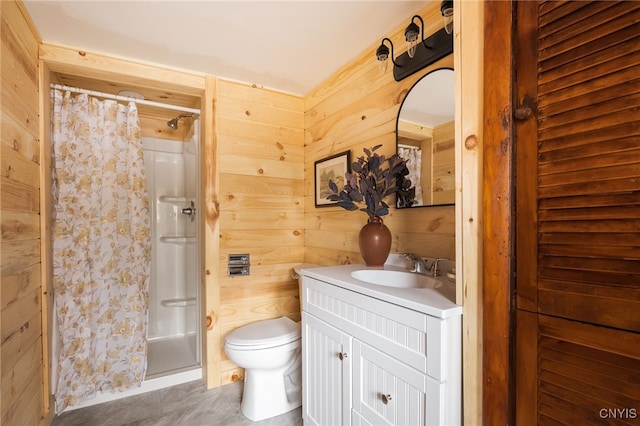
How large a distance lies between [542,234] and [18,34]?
226cm

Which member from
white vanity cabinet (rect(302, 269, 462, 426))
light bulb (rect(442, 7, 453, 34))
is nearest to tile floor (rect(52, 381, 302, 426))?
white vanity cabinet (rect(302, 269, 462, 426))

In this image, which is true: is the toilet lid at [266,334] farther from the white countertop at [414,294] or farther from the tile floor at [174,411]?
the white countertop at [414,294]

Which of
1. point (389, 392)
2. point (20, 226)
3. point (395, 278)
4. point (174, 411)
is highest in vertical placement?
point (20, 226)

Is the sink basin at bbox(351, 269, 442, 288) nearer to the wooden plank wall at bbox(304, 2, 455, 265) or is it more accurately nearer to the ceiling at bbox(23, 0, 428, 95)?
the wooden plank wall at bbox(304, 2, 455, 265)

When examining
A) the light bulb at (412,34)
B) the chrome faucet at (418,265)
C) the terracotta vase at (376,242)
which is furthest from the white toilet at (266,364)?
the light bulb at (412,34)

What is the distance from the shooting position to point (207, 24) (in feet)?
5.19

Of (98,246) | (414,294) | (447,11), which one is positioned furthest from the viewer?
(98,246)

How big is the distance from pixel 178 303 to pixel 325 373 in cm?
197

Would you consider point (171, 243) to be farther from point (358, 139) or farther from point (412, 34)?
point (412, 34)

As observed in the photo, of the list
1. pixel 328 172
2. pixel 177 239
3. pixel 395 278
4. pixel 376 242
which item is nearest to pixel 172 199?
pixel 177 239

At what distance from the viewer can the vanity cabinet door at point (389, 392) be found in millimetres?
909

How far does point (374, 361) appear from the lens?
1112 mm

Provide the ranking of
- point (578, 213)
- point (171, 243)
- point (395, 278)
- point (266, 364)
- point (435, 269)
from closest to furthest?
point (578, 213)
point (435, 269)
point (395, 278)
point (266, 364)
point (171, 243)

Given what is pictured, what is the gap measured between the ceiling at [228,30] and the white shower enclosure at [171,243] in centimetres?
103
